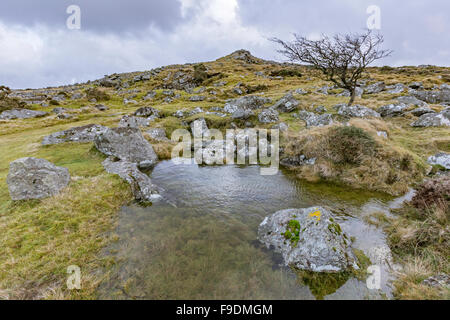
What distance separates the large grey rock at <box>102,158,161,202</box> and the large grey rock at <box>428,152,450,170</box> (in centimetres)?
1854

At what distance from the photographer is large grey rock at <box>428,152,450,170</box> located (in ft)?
40.7

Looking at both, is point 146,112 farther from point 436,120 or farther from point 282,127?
point 436,120

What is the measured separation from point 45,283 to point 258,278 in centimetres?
641

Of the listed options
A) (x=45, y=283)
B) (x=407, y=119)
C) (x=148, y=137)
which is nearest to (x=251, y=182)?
(x=45, y=283)

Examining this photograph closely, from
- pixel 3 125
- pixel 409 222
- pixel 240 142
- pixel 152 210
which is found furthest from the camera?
pixel 3 125

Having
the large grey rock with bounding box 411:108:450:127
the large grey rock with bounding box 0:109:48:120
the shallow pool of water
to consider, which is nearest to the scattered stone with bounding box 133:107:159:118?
the shallow pool of water

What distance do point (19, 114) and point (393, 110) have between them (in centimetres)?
6292

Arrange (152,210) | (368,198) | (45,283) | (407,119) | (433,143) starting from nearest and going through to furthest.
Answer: (45,283), (152,210), (368,198), (433,143), (407,119)

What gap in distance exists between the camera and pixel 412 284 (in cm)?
512

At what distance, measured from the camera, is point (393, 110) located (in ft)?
76.2

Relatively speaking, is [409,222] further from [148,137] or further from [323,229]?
[148,137]

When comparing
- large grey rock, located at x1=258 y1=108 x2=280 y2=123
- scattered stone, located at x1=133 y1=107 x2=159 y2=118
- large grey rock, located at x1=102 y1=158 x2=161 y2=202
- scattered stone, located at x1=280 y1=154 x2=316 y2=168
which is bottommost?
large grey rock, located at x1=102 y1=158 x2=161 y2=202

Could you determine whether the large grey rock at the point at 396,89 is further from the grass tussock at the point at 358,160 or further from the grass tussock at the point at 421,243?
the grass tussock at the point at 421,243

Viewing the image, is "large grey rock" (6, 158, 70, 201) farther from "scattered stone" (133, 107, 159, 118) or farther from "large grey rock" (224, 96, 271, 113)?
"large grey rock" (224, 96, 271, 113)
